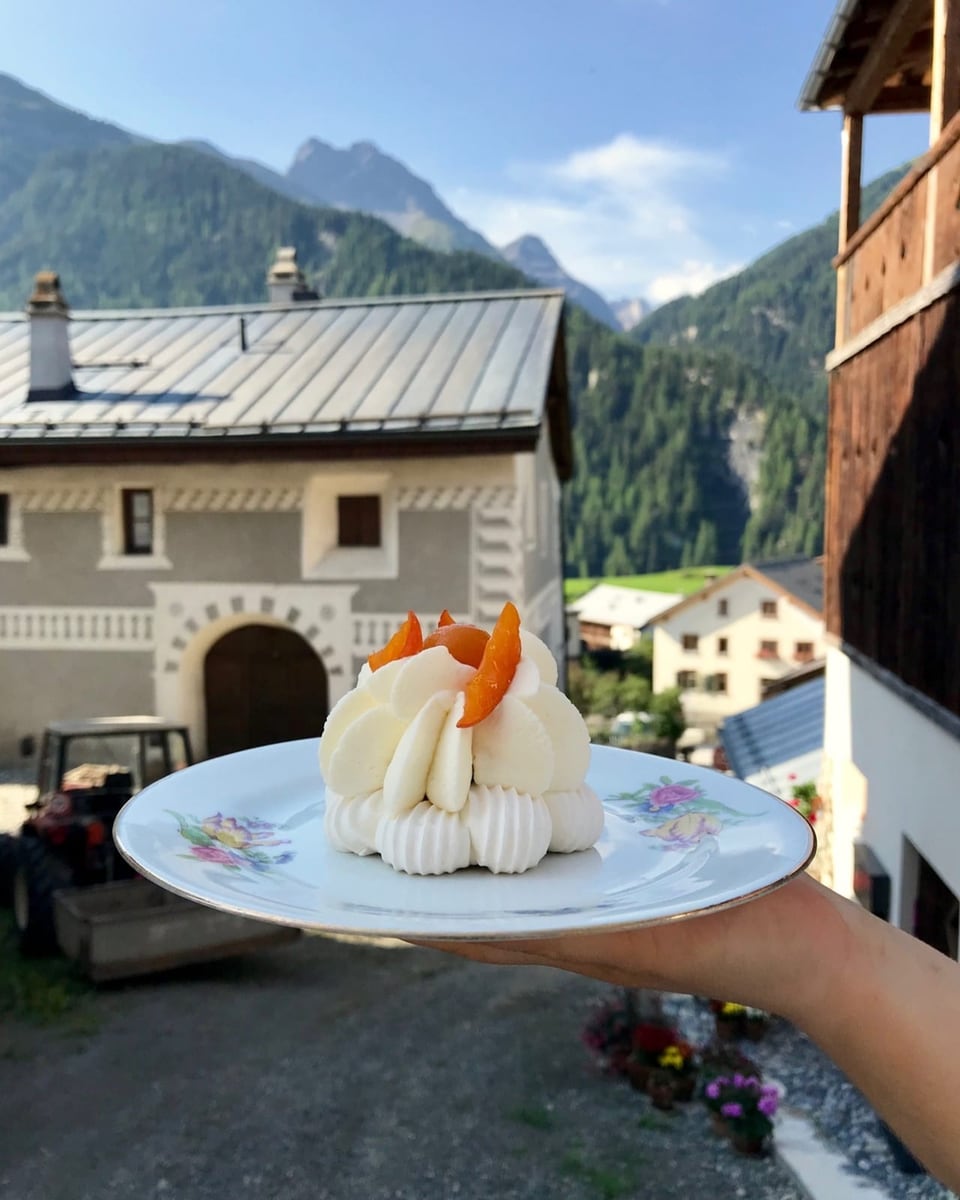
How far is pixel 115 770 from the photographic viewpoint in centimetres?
889

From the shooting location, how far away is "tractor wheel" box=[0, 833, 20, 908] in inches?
354

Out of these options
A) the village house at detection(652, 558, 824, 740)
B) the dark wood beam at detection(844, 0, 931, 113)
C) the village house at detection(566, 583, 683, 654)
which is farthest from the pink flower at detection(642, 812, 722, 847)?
the village house at detection(566, 583, 683, 654)

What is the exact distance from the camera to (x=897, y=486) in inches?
209

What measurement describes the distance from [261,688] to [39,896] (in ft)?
18.3

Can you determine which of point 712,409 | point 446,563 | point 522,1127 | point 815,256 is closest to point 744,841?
point 522,1127

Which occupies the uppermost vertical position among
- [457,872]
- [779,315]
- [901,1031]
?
[779,315]

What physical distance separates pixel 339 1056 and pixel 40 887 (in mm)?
3023

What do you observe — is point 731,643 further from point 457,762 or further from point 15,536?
point 457,762

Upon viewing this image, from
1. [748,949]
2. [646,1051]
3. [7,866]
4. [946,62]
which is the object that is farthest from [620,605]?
[748,949]

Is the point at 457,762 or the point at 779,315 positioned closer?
the point at 457,762

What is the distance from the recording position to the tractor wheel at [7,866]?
29.5 ft

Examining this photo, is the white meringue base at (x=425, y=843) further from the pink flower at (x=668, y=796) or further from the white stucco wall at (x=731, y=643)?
the white stucco wall at (x=731, y=643)

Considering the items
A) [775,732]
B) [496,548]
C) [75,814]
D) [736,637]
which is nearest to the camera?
[75,814]

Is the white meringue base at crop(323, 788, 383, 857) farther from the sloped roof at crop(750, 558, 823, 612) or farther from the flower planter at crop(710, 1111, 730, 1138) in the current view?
the sloped roof at crop(750, 558, 823, 612)
